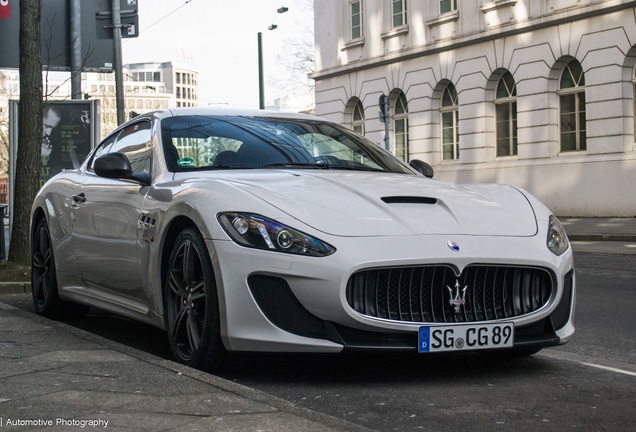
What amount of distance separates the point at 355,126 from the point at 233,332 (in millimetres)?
35549

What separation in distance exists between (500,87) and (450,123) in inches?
119

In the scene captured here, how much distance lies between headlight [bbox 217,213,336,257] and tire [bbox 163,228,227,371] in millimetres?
230

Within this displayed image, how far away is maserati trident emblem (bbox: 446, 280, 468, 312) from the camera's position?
5254mm

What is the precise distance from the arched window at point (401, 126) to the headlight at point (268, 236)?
3216cm

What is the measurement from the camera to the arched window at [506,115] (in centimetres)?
3212

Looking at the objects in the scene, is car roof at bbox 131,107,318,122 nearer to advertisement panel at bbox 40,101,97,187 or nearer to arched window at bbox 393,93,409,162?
advertisement panel at bbox 40,101,97,187

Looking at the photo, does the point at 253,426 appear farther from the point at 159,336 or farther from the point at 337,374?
the point at 159,336

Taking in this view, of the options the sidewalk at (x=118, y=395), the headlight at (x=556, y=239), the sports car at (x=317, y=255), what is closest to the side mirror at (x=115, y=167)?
the sports car at (x=317, y=255)

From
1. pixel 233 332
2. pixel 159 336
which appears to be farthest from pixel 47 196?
pixel 233 332

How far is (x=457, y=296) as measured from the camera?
5258 millimetres

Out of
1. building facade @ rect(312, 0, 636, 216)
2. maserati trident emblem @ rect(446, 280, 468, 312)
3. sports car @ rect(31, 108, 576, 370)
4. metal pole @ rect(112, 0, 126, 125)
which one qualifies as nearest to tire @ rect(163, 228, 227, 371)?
sports car @ rect(31, 108, 576, 370)

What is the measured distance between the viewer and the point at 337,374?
5645 mm

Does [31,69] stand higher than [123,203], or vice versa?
[31,69]

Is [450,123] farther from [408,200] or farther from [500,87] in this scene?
[408,200]
